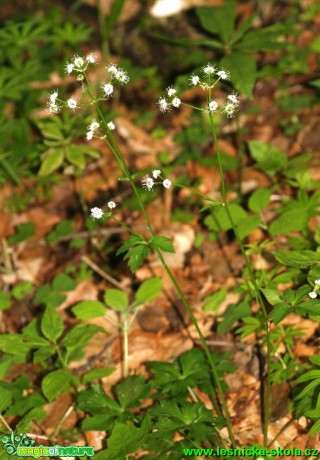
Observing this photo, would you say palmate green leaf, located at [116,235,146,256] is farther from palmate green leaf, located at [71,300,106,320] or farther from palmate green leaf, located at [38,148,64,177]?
palmate green leaf, located at [38,148,64,177]

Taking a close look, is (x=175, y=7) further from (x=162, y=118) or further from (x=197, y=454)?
(x=197, y=454)

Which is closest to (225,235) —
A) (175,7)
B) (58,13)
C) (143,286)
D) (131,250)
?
(143,286)

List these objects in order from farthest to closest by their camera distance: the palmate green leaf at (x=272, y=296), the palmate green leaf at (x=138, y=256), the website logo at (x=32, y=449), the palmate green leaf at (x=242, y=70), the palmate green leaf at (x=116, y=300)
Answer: the palmate green leaf at (x=242, y=70)
the palmate green leaf at (x=116, y=300)
the website logo at (x=32, y=449)
the palmate green leaf at (x=272, y=296)
the palmate green leaf at (x=138, y=256)

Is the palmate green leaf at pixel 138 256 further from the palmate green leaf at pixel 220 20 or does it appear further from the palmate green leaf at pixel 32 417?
the palmate green leaf at pixel 220 20

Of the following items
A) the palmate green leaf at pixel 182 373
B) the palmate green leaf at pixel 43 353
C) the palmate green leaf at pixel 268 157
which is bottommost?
the palmate green leaf at pixel 182 373

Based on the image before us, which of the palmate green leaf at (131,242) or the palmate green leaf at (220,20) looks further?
the palmate green leaf at (220,20)

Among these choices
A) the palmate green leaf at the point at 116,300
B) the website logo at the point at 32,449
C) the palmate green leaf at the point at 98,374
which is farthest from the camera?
the palmate green leaf at the point at 116,300

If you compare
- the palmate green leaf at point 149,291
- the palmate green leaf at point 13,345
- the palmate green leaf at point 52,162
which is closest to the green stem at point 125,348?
the palmate green leaf at point 149,291

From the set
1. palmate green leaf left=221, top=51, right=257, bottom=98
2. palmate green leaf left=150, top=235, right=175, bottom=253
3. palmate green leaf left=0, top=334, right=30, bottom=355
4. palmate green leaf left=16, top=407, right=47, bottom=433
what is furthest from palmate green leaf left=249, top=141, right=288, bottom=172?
palmate green leaf left=16, top=407, right=47, bottom=433
